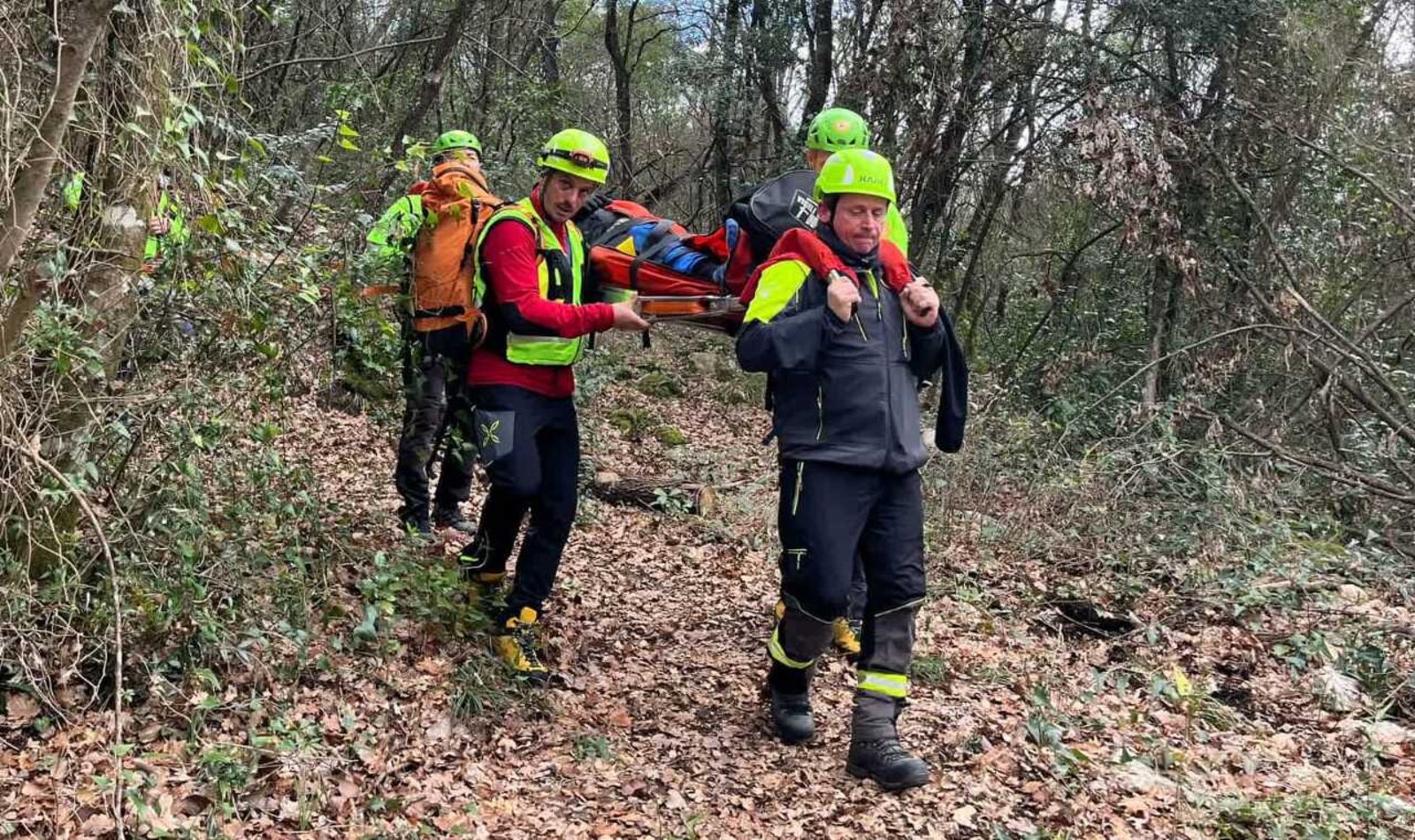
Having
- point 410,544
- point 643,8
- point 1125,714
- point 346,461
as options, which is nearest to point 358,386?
point 346,461

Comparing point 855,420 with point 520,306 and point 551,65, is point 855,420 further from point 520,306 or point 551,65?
point 551,65

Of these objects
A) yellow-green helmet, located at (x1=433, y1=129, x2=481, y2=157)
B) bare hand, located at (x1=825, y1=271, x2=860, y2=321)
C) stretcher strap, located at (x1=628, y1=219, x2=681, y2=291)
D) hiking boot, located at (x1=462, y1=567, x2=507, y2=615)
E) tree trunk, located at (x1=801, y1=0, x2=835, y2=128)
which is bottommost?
hiking boot, located at (x1=462, y1=567, x2=507, y2=615)

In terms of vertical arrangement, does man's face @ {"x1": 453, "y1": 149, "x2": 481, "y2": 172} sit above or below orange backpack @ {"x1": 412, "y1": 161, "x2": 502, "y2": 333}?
above

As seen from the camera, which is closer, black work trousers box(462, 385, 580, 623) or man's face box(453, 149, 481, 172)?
black work trousers box(462, 385, 580, 623)

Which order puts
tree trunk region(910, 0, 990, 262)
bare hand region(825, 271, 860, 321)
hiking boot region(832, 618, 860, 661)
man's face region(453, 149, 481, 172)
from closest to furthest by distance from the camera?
bare hand region(825, 271, 860, 321), hiking boot region(832, 618, 860, 661), man's face region(453, 149, 481, 172), tree trunk region(910, 0, 990, 262)

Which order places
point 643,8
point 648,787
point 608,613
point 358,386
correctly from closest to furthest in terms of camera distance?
point 648,787
point 608,613
point 358,386
point 643,8

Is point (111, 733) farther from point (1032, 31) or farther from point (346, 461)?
point (1032, 31)

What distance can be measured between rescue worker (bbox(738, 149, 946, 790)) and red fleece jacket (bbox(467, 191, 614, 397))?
2.80 feet

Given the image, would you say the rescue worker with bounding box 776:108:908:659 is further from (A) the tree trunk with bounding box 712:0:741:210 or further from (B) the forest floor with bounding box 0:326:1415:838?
(A) the tree trunk with bounding box 712:0:741:210

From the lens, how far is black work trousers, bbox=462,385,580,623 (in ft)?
15.6

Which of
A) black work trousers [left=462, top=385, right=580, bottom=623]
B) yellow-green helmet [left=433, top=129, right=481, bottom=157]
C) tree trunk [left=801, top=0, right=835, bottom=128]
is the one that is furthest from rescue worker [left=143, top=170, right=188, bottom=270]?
tree trunk [left=801, top=0, right=835, bottom=128]

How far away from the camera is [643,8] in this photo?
61.9 feet

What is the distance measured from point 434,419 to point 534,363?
1.70 metres

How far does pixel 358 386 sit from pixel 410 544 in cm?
280
